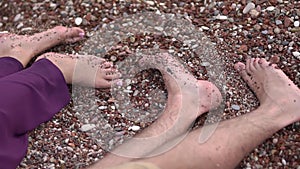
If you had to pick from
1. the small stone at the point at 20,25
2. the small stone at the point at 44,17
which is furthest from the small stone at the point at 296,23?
the small stone at the point at 20,25

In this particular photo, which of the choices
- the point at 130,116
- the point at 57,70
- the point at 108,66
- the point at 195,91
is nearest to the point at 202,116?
the point at 195,91

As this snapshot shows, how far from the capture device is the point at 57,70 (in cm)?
193

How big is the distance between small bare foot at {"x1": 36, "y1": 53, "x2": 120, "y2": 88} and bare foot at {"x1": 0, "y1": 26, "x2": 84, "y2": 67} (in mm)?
87

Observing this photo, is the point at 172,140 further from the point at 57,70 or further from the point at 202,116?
the point at 57,70

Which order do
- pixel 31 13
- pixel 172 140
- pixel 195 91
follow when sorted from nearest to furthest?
pixel 172 140 < pixel 195 91 < pixel 31 13

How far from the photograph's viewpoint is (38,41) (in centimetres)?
213

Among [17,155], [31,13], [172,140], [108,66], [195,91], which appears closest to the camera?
[17,155]

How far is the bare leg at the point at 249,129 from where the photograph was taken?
1.69m

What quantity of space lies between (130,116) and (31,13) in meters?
0.73

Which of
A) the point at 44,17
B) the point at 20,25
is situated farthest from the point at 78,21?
the point at 20,25

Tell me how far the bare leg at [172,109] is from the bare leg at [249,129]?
67mm

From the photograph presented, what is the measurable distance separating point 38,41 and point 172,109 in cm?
64

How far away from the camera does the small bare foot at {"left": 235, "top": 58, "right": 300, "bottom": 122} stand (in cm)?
182

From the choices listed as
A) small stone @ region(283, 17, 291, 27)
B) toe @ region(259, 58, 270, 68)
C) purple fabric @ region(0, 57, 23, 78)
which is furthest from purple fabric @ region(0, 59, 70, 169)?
small stone @ region(283, 17, 291, 27)
